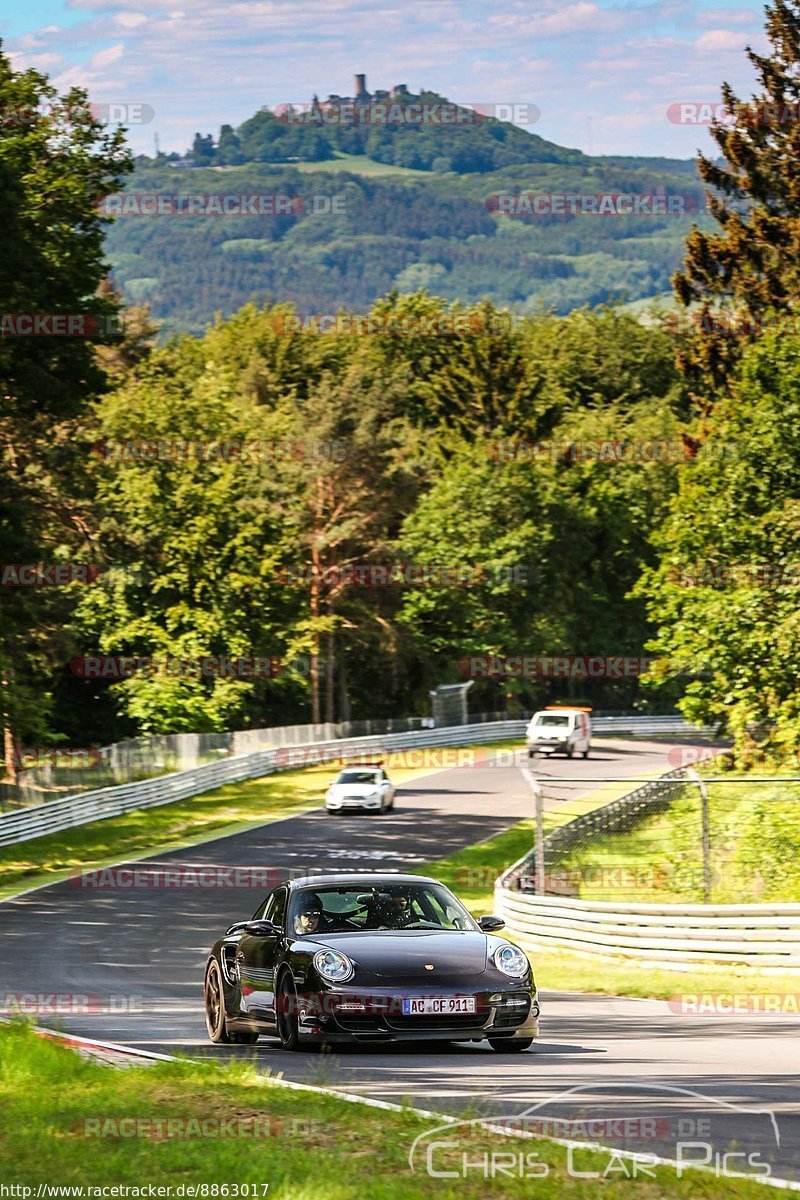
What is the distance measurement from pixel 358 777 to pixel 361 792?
2.42 ft

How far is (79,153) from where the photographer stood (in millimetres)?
37906

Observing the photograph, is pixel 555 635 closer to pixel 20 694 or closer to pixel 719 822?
pixel 20 694

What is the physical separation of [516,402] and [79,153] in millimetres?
51527

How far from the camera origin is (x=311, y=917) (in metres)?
12.1

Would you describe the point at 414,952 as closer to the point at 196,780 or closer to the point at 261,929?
the point at 261,929

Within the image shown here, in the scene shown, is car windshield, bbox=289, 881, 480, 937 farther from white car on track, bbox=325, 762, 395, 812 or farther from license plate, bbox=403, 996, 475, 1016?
white car on track, bbox=325, 762, 395, 812

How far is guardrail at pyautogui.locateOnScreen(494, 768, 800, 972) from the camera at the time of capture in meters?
18.4

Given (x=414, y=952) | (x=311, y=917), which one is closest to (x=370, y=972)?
(x=414, y=952)

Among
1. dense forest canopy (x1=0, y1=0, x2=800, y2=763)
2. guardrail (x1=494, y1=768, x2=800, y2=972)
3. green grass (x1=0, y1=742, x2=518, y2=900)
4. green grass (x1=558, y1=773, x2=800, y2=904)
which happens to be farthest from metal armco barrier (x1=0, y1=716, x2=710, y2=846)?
green grass (x1=558, y1=773, x2=800, y2=904)

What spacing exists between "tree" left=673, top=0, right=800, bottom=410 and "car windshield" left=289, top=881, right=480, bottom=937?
37.1 metres

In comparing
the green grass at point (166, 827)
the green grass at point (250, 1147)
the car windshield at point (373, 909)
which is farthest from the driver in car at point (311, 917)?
the green grass at point (166, 827)

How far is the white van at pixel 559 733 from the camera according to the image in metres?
60.7

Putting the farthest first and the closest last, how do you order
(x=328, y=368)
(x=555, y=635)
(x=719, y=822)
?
1. (x=328, y=368)
2. (x=555, y=635)
3. (x=719, y=822)

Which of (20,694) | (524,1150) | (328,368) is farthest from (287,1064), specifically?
(328,368)
